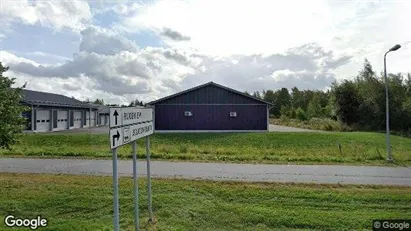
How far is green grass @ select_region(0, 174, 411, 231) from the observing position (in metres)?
6.52

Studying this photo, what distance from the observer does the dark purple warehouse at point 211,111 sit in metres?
32.2

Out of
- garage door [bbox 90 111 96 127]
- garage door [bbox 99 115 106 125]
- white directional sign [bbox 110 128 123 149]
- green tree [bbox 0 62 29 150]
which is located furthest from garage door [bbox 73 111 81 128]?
white directional sign [bbox 110 128 123 149]

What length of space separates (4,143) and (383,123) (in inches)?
1605

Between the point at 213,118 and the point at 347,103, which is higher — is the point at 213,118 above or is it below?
below

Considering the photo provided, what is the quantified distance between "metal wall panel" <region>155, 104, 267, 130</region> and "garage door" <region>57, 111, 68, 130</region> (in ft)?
44.0

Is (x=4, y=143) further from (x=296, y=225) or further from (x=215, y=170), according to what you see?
(x=296, y=225)

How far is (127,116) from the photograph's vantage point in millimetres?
5145

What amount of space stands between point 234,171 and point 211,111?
791 inches

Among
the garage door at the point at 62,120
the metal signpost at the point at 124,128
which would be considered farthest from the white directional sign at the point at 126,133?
the garage door at the point at 62,120

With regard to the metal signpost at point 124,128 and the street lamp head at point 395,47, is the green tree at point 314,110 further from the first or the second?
the metal signpost at point 124,128

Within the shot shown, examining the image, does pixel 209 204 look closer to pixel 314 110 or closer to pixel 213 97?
pixel 213 97

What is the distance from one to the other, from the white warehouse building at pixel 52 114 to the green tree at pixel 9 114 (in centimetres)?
1895

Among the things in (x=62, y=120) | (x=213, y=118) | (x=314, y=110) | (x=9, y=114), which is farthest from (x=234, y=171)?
(x=314, y=110)

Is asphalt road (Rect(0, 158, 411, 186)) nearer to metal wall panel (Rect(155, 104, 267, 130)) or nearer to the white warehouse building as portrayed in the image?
the white warehouse building
